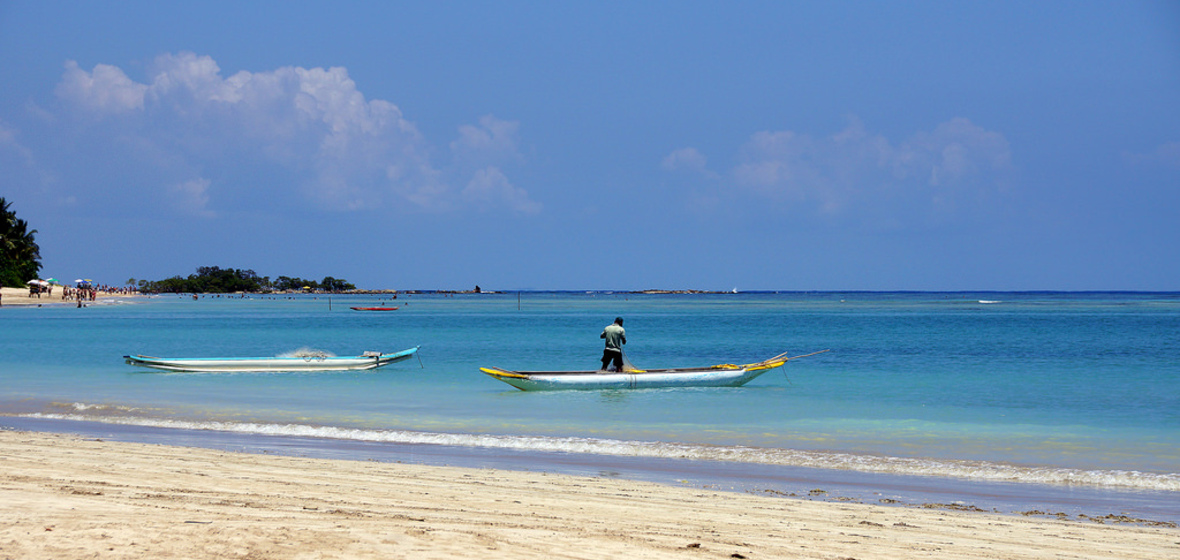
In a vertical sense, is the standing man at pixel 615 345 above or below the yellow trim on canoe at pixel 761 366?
above

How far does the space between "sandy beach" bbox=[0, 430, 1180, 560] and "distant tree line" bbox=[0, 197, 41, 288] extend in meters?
97.7

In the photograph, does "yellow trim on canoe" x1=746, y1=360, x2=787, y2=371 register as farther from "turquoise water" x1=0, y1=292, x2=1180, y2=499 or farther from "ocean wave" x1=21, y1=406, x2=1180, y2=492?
"ocean wave" x1=21, y1=406, x2=1180, y2=492

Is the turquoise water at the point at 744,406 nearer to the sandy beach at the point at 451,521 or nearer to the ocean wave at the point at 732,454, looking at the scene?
the ocean wave at the point at 732,454

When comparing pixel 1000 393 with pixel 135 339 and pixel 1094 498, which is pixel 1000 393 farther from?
pixel 135 339

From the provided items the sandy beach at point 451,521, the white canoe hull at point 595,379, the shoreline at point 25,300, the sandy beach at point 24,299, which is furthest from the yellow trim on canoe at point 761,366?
the sandy beach at point 24,299

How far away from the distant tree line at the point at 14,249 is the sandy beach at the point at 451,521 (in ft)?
321

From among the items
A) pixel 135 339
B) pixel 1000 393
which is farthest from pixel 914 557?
pixel 135 339

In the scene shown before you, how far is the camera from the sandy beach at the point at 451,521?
5949 mm

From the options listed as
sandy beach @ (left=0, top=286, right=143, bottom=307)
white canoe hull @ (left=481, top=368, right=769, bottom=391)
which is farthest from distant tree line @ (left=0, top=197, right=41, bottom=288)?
white canoe hull @ (left=481, top=368, right=769, bottom=391)

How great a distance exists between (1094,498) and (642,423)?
778 centimetres

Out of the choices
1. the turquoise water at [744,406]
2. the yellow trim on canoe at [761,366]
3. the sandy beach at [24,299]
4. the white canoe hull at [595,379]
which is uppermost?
the sandy beach at [24,299]

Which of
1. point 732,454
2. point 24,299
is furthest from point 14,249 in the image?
point 732,454

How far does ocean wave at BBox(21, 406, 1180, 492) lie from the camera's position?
10836 millimetres

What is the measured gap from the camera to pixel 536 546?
616 centimetres
